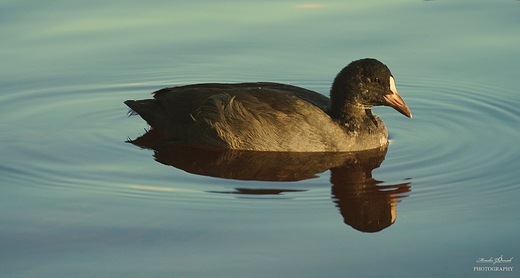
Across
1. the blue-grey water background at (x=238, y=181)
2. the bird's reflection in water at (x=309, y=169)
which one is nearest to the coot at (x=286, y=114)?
the bird's reflection in water at (x=309, y=169)

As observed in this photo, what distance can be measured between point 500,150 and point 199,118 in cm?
322

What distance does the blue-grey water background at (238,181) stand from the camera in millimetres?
6805

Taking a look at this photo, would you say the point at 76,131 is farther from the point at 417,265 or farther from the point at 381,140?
the point at 417,265

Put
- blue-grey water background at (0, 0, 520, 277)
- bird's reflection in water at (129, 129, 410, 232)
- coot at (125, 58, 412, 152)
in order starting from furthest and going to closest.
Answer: coot at (125, 58, 412, 152)
bird's reflection in water at (129, 129, 410, 232)
blue-grey water background at (0, 0, 520, 277)

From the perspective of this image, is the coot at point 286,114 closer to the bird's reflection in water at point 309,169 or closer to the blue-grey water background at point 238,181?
the bird's reflection in water at point 309,169

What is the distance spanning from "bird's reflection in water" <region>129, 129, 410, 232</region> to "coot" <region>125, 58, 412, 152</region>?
0.12m

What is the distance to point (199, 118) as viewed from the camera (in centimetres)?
1017

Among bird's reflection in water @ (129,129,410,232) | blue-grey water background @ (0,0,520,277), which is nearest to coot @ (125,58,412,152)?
bird's reflection in water @ (129,129,410,232)

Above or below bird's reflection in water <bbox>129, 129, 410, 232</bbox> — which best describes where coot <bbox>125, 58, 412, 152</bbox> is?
above

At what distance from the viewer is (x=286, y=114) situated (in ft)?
32.1

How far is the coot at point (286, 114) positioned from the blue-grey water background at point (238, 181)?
18.1 inches

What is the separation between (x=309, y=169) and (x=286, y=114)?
0.88 m

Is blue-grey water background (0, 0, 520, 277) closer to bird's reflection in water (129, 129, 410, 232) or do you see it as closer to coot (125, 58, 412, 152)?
bird's reflection in water (129, 129, 410, 232)

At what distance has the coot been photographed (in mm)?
9805
